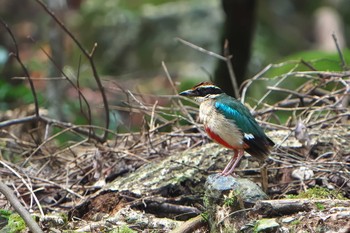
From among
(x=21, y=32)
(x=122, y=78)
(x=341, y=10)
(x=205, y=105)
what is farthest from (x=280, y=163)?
(x=21, y=32)

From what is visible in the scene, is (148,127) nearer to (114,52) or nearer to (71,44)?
(114,52)

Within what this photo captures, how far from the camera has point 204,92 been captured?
5836 millimetres

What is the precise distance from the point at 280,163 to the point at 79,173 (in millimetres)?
1616

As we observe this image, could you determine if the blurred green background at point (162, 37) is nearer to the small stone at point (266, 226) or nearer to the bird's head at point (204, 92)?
the bird's head at point (204, 92)

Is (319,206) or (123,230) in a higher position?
(319,206)

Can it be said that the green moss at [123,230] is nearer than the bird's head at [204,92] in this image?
Yes

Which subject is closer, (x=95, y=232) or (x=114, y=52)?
(x=95, y=232)

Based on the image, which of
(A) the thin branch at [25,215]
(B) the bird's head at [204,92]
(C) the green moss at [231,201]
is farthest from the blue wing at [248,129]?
(A) the thin branch at [25,215]

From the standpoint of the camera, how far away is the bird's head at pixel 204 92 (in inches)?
229

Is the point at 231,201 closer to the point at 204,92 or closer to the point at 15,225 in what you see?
the point at 204,92

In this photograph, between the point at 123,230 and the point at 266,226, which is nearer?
the point at 266,226

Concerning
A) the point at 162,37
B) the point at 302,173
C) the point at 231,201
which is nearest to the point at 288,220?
the point at 231,201

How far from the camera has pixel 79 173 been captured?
6.63 meters

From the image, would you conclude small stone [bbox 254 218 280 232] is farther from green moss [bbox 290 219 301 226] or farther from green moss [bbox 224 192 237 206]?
green moss [bbox 224 192 237 206]
